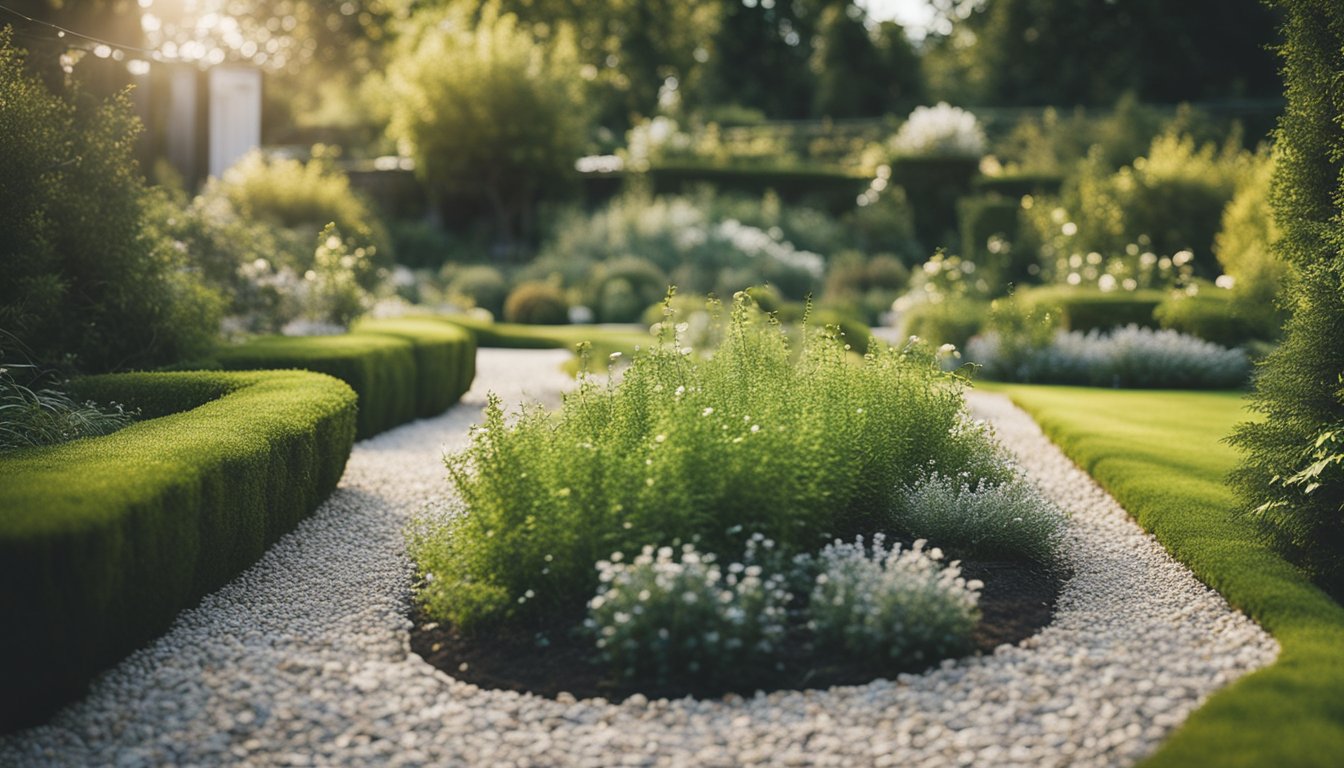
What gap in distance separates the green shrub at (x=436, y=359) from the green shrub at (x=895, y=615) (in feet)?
20.1

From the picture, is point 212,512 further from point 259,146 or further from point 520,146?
point 520,146

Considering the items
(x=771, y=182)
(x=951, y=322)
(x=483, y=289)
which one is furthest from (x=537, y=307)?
(x=771, y=182)

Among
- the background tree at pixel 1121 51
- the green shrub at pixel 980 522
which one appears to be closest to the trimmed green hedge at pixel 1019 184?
the background tree at pixel 1121 51

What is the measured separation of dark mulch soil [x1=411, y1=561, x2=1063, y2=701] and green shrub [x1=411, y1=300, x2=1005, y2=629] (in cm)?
12

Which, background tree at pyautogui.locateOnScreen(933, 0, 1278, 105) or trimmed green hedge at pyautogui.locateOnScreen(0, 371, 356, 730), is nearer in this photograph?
trimmed green hedge at pyautogui.locateOnScreen(0, 371, 356, 730)

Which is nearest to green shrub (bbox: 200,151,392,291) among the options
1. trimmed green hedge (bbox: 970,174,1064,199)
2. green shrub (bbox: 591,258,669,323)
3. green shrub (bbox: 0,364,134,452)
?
green shrub (bbox: 591,258,669,323)

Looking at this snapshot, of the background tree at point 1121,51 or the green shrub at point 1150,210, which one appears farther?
the background tree at point 1121,51

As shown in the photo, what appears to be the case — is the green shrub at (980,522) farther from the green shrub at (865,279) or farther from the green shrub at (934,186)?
the green shrub at (934,186)

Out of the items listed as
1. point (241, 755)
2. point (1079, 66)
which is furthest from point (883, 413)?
point (1079, 66)

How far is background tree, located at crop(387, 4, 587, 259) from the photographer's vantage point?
23.6 meters

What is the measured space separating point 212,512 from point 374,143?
102ft

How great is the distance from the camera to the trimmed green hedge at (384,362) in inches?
330

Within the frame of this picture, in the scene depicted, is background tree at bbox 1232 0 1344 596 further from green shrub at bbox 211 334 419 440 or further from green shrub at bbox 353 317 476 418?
green shrub at bbox 353 317 476 418

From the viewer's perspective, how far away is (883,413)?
602 cm
